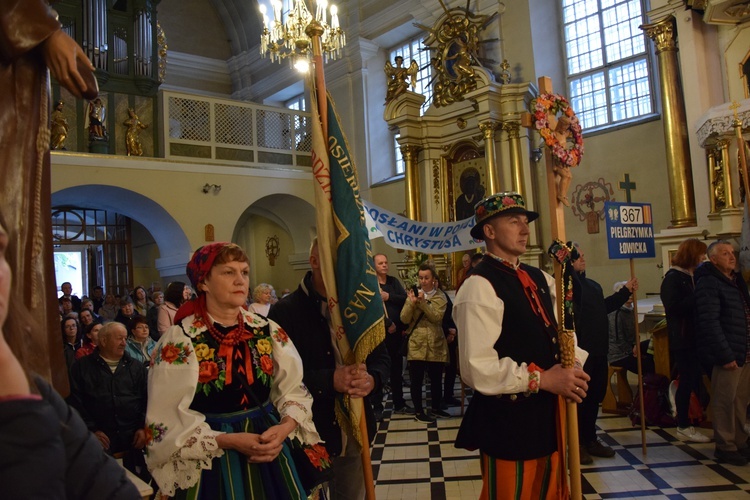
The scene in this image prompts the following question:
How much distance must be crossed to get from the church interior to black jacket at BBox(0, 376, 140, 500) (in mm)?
3139

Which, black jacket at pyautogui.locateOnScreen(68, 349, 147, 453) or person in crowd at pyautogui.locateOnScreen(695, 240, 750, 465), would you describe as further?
person in crowd at pyautogui.locateOnScreen(695, 240, 750, 465)

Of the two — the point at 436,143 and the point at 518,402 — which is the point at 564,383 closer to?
the point at 518,402

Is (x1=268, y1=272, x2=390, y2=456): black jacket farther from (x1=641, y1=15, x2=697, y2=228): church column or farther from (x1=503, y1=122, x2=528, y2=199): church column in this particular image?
(x1=503, y1=122, x2=528, y2=199): church column

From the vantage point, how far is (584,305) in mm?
4035

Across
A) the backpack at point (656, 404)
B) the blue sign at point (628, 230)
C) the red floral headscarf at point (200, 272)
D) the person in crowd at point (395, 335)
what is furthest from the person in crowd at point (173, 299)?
the backpack at point (656, 404)

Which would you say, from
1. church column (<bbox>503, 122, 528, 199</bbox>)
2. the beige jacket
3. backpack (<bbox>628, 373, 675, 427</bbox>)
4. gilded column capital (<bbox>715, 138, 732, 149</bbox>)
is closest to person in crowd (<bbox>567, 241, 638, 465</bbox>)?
backpack (<bbox>628, 373, 675, 427</bbox>)

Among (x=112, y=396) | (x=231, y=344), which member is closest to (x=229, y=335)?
(x=231, y=344)

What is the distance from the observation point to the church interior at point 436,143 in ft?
20.0

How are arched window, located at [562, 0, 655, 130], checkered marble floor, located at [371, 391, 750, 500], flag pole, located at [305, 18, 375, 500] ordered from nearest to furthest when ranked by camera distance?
flag pole, located at [305, 18, 375, 500], checkered marble floor, located at [371, 391, 750, 500], arched window, located at [562, 0, 655, 130]

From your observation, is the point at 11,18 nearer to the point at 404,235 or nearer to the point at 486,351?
the point at 486,351

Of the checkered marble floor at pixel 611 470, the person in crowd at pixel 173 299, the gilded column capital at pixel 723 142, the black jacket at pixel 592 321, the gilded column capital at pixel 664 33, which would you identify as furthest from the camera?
the gilded column capital at pixel 664 33

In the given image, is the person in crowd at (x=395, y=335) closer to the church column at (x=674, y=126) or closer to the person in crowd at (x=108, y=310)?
the church column at (x=674, y=126)

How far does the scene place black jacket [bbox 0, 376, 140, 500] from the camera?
27.7 inches

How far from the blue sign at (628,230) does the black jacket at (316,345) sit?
2.44m
